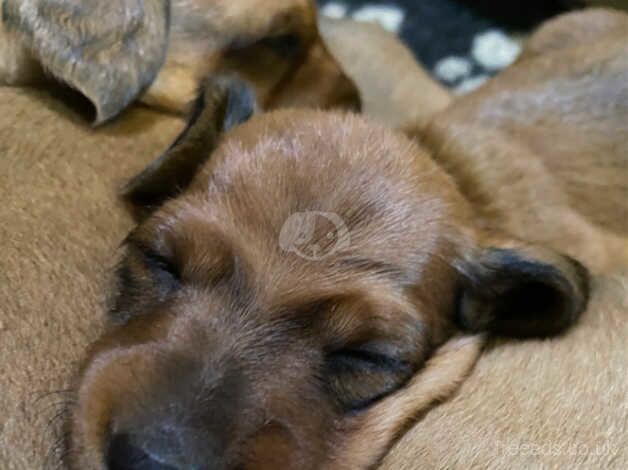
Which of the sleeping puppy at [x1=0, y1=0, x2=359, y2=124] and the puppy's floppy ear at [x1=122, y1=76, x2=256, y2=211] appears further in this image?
the sleeping puppy at [x1=0, y1=0, x2=359, y2=124]

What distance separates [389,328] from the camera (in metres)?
1.42

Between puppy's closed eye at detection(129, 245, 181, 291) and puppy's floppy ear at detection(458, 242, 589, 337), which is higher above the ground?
puppy's closed eye at detection(129, 245, 181, 291)

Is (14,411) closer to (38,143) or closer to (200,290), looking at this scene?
(200,290)

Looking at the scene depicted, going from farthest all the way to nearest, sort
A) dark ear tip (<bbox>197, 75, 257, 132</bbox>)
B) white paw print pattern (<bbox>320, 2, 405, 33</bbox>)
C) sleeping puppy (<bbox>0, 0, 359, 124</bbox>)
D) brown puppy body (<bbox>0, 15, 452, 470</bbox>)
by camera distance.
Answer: white paw print pattern (<bbox>320, 2, 405, 33</bbox>) → sleeping puppy (<bbox>0, 0, 359, 124</bbox>) → dark ear tip (<bbox>197, 75, 257, 132</bbox>) → brown puppy body (<bbox>0, 15, 452, 470</bbox>)

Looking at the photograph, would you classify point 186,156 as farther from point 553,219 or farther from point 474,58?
point 474,58

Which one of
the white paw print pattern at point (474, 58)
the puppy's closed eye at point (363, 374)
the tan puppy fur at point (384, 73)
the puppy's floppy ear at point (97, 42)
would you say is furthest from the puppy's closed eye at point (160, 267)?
the white paw print pattern at point (474, 58)

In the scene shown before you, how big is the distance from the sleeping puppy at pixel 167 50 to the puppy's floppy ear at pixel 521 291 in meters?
0.60

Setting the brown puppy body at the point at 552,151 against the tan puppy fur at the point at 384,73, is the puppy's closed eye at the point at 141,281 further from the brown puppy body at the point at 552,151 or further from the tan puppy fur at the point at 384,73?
the tan puppy fur at the point at 384,73

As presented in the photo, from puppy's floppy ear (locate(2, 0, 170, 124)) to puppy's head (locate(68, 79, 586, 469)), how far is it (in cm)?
30

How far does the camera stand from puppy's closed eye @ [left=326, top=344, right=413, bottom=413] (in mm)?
1419

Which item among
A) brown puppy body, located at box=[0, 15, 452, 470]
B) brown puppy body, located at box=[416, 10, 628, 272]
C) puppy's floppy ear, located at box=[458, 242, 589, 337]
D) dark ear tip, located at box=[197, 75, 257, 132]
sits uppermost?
dark ear tip, located at box=[197, 75, 257, 132]

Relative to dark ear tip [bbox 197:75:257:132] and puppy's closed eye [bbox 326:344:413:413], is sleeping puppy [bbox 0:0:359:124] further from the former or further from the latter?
puppy's closed eye [bbox 326:344:413:413]

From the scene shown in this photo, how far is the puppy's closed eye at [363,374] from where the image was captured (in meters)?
1.42

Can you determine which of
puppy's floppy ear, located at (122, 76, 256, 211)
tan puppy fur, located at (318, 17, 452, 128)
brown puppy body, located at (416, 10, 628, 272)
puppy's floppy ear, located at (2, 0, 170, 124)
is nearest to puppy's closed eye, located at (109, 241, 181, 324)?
puppy's floppy ear, located at (122, 76, 256, 211)
